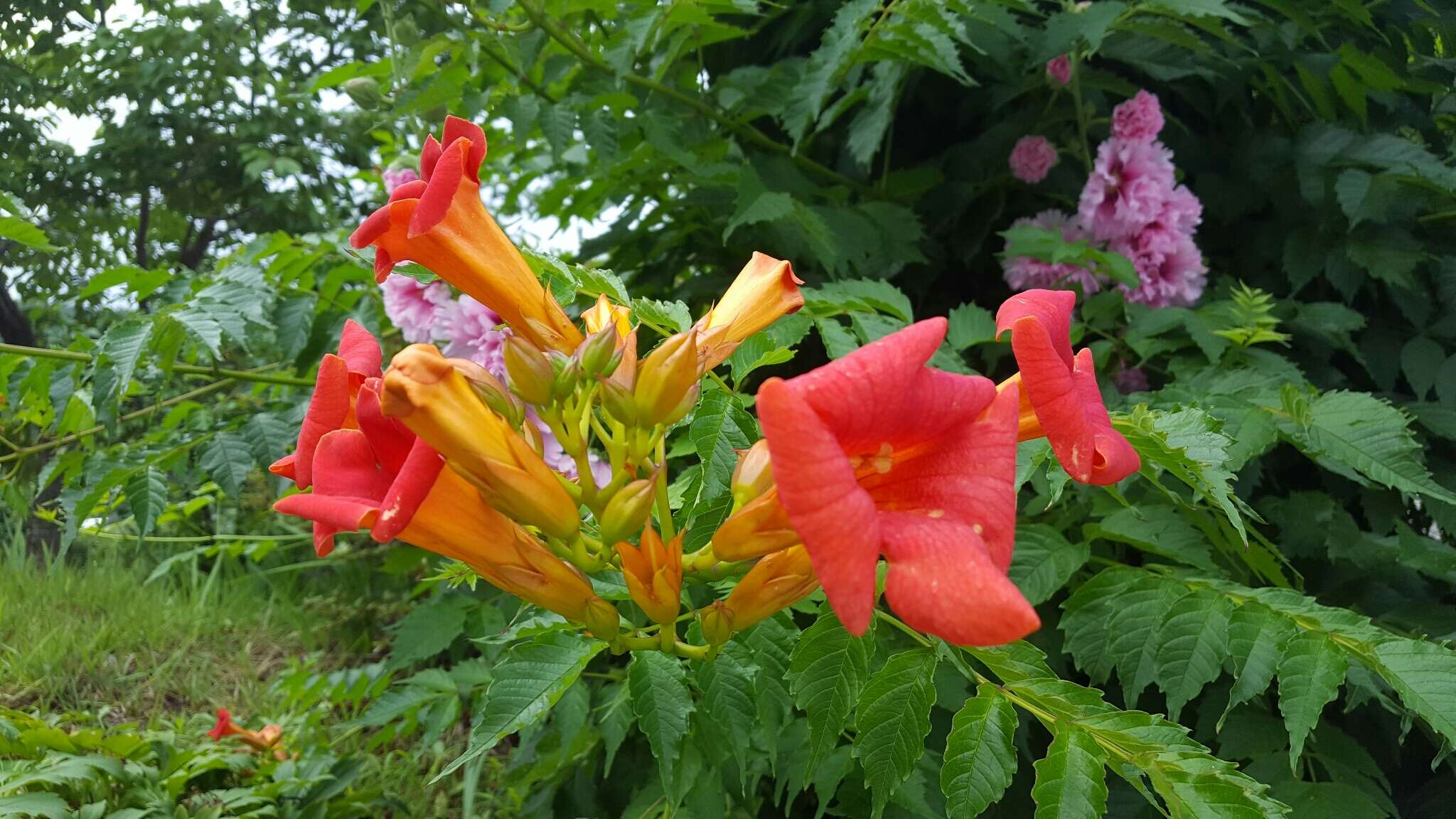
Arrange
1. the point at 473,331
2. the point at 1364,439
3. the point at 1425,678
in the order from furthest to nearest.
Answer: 1. the point at 473,331
2. the point at 1364,439
3. the point at 1425,678

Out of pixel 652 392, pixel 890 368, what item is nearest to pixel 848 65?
pixel 652 392

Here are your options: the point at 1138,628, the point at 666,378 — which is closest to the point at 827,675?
the point at 666,378

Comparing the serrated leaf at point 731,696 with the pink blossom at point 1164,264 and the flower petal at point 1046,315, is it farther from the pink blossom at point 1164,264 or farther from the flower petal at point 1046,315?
the pink blossom at point 1164,264

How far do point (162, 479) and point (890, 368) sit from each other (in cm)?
198

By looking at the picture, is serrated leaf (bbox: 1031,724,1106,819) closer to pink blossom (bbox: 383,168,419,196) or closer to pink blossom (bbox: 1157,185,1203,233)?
pink blossom (bbox: 1157,185,1203,233)

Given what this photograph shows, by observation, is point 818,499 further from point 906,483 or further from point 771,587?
point 771,587

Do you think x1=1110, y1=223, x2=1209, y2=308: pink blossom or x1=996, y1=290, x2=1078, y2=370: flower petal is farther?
x1=1110, y1=223, x2=1209, y2=308: pink blossom

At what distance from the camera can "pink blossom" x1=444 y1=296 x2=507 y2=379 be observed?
218cm

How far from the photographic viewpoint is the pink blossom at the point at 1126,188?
7.95 feet

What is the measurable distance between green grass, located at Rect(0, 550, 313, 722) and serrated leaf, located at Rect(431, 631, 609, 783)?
3.22 metres

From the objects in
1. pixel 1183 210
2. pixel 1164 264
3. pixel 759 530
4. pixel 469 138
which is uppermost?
pixel 469 138

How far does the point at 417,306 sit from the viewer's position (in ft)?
7.92

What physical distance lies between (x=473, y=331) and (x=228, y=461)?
2.17 ft

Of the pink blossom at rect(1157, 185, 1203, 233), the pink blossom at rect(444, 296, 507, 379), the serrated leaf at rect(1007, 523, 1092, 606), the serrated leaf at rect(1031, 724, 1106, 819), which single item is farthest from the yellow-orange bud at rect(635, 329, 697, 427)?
the pink blossom at rect(1157, 185, 1203, 233)
